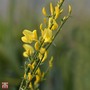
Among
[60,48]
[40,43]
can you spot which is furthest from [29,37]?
[60,48]

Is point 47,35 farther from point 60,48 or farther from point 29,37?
point 60,48

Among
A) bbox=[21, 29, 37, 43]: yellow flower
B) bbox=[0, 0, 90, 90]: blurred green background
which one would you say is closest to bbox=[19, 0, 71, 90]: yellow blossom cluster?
bbox=[21, 29, 37, 43]: yellow flower

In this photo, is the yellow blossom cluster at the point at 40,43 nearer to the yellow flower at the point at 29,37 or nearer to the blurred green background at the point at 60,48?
the yellow flower at the point at 29,37

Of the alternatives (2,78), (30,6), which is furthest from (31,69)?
(30,6)

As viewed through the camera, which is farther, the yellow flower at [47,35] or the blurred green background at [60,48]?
the blurred green background at [60,48]

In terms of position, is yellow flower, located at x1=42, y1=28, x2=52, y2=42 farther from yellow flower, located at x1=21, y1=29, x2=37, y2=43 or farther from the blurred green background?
the blurred green background

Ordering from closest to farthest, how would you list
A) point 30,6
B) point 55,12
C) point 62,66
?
point 55,12, point 62,66, point 30,6

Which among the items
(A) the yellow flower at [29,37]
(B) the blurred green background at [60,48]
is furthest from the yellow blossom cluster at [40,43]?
(B) the blurred green background at [60,48]

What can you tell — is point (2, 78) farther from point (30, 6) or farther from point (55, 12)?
point (55, 12)
